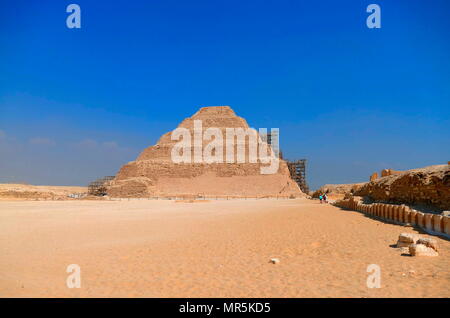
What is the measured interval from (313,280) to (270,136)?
67546mm

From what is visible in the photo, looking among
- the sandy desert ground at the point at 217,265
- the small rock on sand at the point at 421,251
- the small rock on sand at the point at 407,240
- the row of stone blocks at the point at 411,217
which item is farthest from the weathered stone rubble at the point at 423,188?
the small rock on sand at the point at 421,251

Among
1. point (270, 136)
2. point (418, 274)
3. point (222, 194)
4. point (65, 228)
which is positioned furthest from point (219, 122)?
point (418, 274)

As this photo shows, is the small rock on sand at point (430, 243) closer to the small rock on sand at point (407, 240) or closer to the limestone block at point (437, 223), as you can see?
the small rock on sand at point (407, 240)

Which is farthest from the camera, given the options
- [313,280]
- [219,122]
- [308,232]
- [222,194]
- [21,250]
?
[219,122]

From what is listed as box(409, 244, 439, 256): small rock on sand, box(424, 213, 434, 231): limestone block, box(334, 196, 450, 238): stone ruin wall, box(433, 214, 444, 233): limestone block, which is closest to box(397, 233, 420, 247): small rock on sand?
box(409, 244, 439, 256): small rock on sand

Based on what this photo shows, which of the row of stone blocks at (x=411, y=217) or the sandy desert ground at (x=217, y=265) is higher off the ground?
the row of stone blocks at (x=411, y=217)

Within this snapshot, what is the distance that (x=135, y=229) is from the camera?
9.45 meters

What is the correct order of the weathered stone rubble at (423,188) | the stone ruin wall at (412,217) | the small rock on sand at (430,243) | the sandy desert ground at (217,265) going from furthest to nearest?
the weathered stone rubble at (423,188), the stone ruin wall at (412,217), the small rock on sand at (430,243), the sandy desert ground at (217,265)

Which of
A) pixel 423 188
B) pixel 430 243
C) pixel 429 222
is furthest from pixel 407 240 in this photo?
pixel 423 188

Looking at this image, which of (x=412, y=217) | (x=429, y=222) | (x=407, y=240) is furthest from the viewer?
(x=412, y=217)

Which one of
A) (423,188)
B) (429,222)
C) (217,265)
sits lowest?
(217,265)

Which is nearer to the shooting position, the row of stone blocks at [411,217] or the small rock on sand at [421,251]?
the small rock on sand at [421,251]

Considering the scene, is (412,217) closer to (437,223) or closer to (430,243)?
(437,223)
